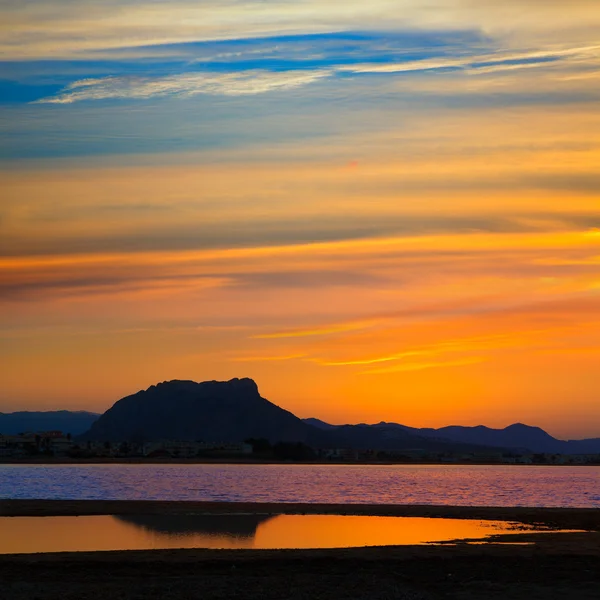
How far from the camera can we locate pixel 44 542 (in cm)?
4175

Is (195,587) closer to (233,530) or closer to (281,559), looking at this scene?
(281,559)

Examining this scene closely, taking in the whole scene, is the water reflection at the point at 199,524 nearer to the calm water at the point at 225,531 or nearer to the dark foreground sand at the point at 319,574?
the calm water at the point at 225,531

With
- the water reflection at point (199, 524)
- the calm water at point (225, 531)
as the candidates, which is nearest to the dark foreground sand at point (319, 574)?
the calm water at point (225, 531)

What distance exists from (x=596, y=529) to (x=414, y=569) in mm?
27241

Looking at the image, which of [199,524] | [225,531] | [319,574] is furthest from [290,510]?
[319,574]

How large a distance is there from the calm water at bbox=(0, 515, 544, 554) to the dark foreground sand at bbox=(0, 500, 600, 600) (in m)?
5.74

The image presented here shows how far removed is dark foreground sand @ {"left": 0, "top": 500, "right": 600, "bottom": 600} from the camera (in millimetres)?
25172

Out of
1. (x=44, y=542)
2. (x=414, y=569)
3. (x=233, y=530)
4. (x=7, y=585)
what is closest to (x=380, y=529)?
(x=233, y=530)

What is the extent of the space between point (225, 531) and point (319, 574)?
20386mm

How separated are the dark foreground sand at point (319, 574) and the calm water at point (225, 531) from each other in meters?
5.74

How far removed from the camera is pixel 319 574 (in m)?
29.1

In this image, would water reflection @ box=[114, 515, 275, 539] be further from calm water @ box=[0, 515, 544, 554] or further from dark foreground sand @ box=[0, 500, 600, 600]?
dark foreground sand @ box=[0, 500, 600, 600]

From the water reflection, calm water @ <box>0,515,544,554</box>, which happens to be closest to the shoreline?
calm water @ <box>0,515,544,554</box>

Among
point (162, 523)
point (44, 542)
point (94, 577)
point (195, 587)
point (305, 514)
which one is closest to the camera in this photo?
point (195, 587)
